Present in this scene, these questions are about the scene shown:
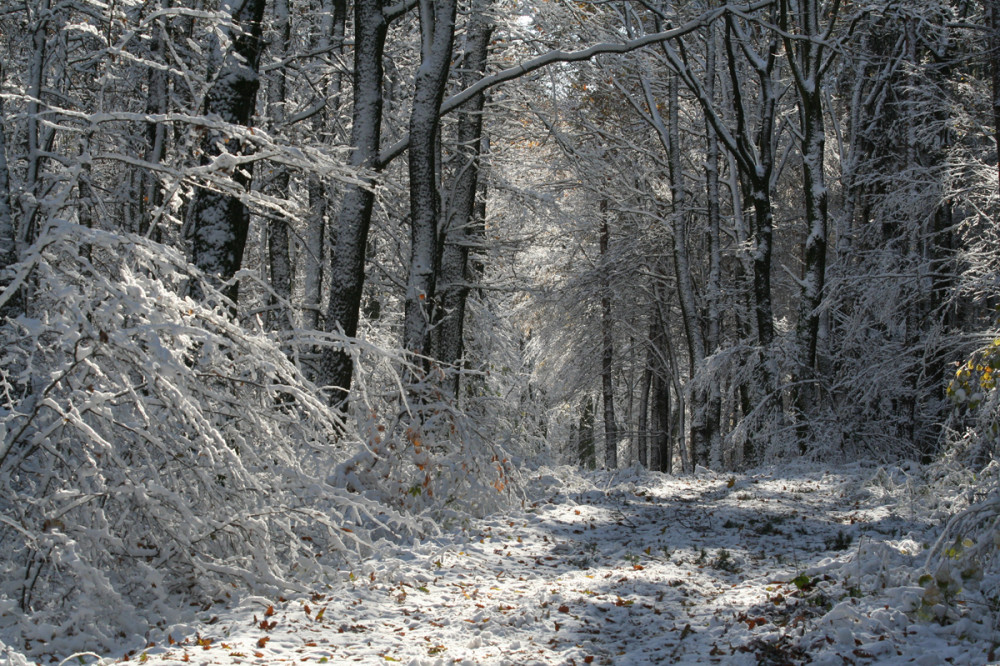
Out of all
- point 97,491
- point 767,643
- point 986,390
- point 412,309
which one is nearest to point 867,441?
point 986,390

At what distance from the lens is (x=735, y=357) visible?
13914 millimetres

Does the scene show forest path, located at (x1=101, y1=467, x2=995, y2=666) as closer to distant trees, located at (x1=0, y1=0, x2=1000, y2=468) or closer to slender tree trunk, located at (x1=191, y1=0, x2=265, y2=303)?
distant trees, located at (x1=0, y1=0, x2=1000, y2=468)

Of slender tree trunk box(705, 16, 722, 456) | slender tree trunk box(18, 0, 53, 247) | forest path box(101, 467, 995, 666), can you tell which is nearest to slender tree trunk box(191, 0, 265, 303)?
slender tree trunk box(18, 0, 53, 247)

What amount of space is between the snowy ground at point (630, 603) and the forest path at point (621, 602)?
0.01 metres

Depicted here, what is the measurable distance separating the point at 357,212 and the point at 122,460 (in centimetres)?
459

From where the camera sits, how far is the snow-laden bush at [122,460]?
14.2 ft

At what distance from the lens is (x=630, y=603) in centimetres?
546

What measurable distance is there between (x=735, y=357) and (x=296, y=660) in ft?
36.7

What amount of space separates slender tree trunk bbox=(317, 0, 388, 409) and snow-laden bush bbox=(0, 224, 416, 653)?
10.3 feet

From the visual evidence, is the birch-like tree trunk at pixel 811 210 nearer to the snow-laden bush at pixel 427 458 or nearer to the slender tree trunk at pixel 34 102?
the snow-laden bush at pixel 427 458

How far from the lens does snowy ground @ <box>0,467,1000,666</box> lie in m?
4.08

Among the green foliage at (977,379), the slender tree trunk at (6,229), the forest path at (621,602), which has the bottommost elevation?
the forest path at (621,602)

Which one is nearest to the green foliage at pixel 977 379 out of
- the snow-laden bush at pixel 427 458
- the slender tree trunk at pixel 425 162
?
the snow-laden bush at pixel 427 458

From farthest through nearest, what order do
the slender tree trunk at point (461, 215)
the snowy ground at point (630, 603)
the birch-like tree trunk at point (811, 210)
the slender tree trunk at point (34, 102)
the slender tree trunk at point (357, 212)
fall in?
the birch-like tree trunk at point (811, 210) → the slender tree trunk at point (461, 215) → the slender tree trunk at point (357, 212) → the slender tree trunk at point (34, 102) → the snowy ground at point (630, 603)
